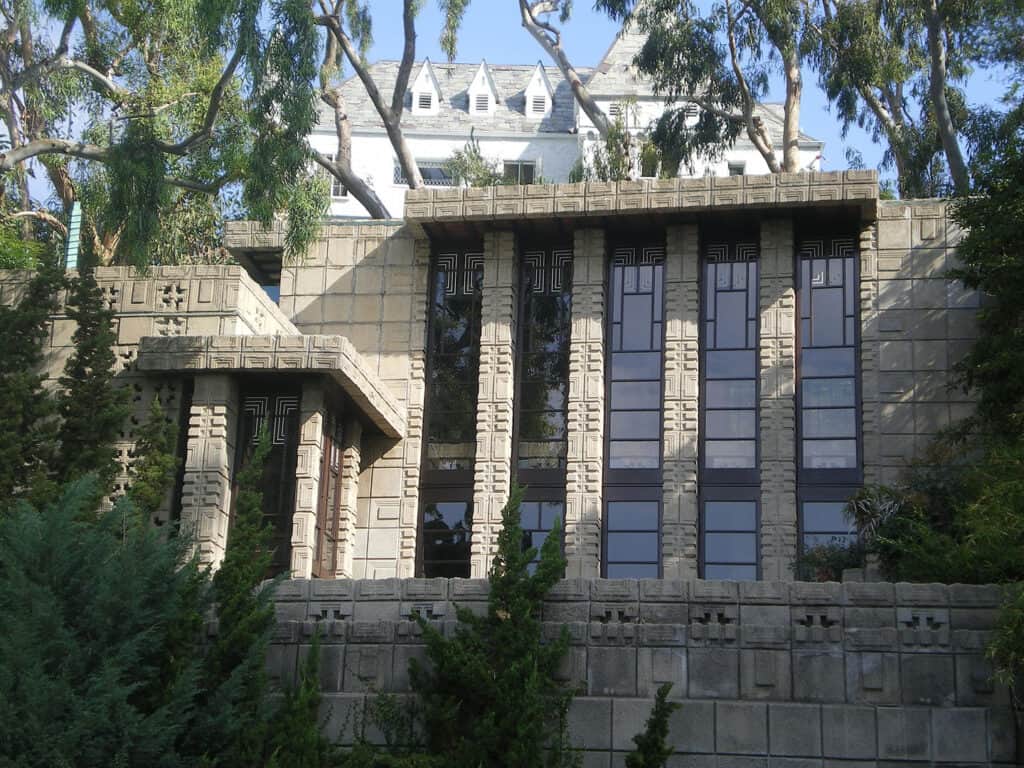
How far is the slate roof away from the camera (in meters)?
46.3

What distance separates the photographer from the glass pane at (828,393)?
22328 mm

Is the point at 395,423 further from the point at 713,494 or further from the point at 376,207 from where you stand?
the point at 376,207

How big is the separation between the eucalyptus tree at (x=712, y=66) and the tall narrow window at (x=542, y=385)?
9.91m

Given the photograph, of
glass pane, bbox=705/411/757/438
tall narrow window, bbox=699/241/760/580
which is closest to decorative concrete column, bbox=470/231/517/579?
tall narrow window, bbox=699/241/760/580

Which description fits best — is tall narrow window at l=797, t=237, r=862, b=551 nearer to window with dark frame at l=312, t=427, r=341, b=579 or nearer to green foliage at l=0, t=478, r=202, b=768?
window with dark frame at l=312, t=427, r=341, b=579

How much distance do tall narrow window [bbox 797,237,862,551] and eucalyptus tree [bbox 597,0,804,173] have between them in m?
9.29

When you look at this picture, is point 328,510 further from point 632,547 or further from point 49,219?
point 49,219

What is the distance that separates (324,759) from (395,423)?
8.98 m

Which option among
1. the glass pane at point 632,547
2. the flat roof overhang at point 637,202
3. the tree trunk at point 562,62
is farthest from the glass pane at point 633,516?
the tree trunk at point 562,62

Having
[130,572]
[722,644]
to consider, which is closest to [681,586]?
[722,644]

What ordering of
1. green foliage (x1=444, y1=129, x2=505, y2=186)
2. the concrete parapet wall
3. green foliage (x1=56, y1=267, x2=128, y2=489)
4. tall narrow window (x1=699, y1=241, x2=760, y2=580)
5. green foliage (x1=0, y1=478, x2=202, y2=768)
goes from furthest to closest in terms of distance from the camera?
1. green foliage (x1=444, y1=129, x2=505, y2=186)
2. tall narrow window (x1=699, y1=241, x2=760, y2=580)
3. green foliage (x1=56, y1=267, x2=128, y2=489)
4. the concrete parapet wall
5. green foliage (x1=0, y1=478, x2=202, y2=768)

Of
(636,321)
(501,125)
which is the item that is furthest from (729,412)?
(501,125)

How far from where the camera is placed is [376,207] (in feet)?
108

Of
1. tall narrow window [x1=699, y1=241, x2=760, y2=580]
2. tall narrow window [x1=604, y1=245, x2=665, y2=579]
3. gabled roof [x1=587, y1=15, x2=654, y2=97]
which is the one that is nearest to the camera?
tall narrow window [x1=699, y1=241, x2=760, y2=580]
